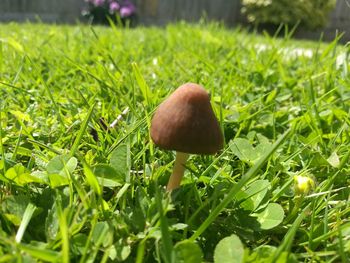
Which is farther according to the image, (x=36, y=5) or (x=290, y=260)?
(x=36, y=5)

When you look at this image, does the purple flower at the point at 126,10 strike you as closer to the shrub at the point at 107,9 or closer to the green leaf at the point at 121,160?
the shrub at the point at 107,9

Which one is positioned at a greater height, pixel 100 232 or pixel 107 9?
pixel 100 232

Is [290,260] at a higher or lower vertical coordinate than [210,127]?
lower

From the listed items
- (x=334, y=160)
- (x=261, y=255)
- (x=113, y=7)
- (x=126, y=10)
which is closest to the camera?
(x=261, y=255)

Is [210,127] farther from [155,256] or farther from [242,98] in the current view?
[242,98]

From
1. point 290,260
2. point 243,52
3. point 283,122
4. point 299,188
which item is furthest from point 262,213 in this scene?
point 243,52

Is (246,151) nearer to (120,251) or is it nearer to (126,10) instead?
(120,251)

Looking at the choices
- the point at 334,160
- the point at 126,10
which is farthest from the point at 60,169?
the point at 126,10
